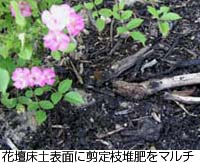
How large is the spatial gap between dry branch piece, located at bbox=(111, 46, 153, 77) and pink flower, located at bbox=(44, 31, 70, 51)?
25.5 inches

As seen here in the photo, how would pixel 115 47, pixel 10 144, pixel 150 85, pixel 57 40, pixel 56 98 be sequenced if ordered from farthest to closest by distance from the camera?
1. pixel 115 47
2. pixel 150 85
3. pixel 10 144
4. pixel 56 98
5. pixel 57 40

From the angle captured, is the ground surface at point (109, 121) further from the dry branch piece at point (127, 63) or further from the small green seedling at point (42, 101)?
the small green seedling at point (42, 101)

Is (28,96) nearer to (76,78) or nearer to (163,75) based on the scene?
(76,78)

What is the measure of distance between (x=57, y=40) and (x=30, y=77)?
0.65 feet

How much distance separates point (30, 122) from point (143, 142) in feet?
1.19

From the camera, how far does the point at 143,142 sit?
5.63 feet

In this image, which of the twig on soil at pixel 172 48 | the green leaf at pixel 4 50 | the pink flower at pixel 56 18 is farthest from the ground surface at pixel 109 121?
the pink flower at pixel 56 18

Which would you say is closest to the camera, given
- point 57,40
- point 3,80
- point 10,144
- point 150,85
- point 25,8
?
point 3,80

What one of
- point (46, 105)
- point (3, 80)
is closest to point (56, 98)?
point (46, 105)

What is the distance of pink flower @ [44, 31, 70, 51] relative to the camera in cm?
123

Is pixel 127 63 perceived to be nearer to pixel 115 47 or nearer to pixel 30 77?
pixel 115 47

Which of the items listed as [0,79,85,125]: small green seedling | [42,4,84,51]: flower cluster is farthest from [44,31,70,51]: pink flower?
[0,79,85,125]: small green seedling

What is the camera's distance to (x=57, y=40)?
1240mm

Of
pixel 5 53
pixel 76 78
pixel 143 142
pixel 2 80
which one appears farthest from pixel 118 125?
pixel 2 80
